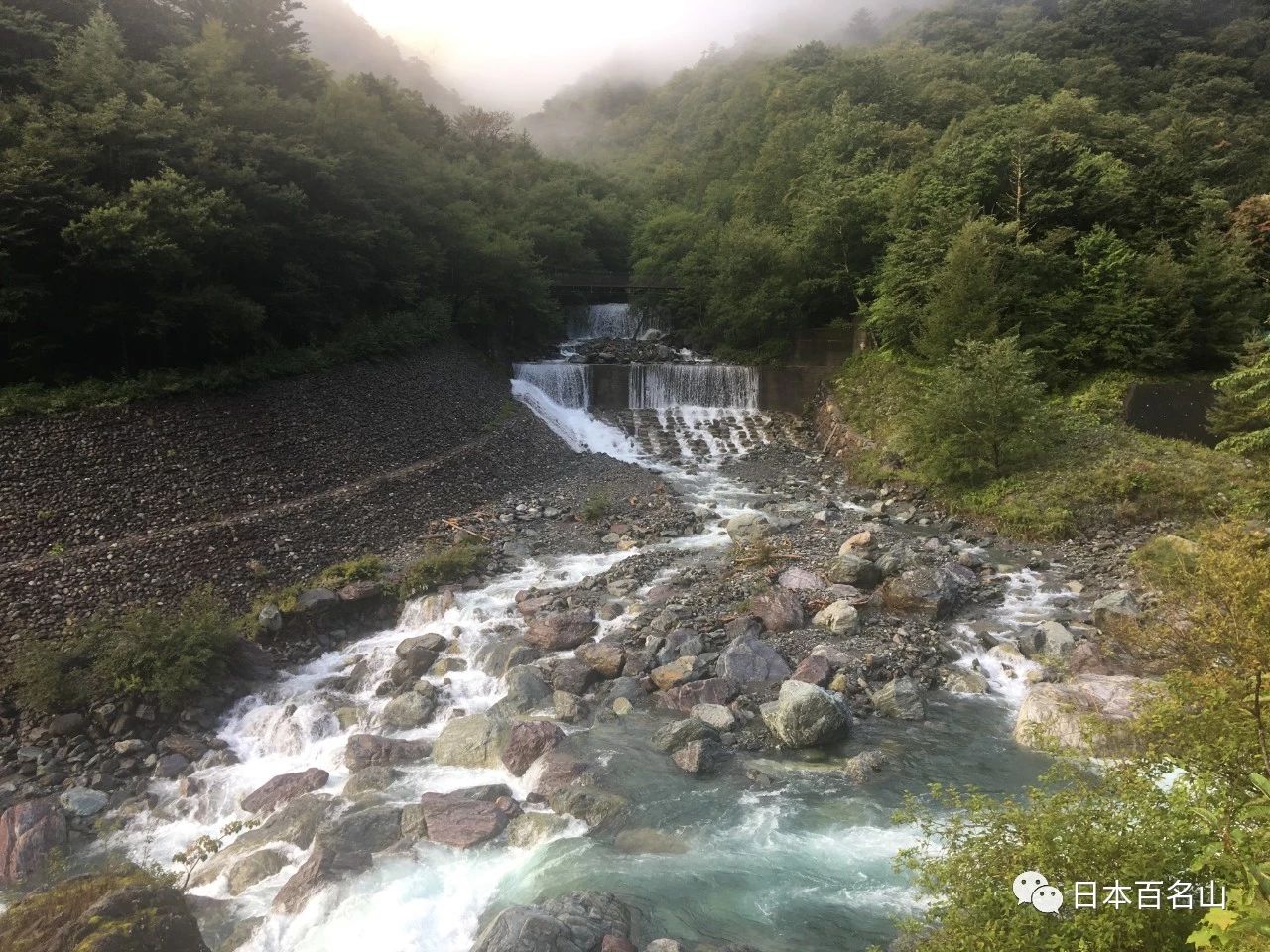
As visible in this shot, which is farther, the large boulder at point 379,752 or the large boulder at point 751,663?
the large boulder at point 751,663

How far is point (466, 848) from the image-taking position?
27.8 ft

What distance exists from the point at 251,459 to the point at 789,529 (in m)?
14.5

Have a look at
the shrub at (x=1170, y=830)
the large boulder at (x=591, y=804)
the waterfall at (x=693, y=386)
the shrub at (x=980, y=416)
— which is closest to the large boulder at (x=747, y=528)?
the shrub at (x=980, y=416)

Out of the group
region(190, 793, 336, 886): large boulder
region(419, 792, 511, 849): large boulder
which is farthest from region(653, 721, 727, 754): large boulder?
region(190, 793, 336, 886): large boulder

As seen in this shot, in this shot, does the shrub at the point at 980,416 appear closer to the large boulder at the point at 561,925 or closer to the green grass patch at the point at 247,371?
the large boulder at the point at 561,925

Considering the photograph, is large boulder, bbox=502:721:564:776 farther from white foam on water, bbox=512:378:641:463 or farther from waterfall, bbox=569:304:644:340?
waterfall, bbox=569:304:644:340

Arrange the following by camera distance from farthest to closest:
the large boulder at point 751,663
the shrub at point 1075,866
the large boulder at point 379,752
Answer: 1. the large boulder at point 751,663
2. the large boulder at point 379,752
3. the shrub at point 1075,866

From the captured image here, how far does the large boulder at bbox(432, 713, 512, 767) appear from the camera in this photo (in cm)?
1016

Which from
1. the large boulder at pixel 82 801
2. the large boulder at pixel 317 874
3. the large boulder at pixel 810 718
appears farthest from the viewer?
the large boulder at pixel 810 718

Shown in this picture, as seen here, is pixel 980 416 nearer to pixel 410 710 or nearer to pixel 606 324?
pixel 410 710

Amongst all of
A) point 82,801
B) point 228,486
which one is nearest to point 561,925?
point 82,801

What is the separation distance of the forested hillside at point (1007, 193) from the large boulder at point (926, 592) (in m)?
10.8

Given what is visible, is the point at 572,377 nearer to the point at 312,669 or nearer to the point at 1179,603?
the point at 312,669

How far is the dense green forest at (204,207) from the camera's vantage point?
15.3 m
